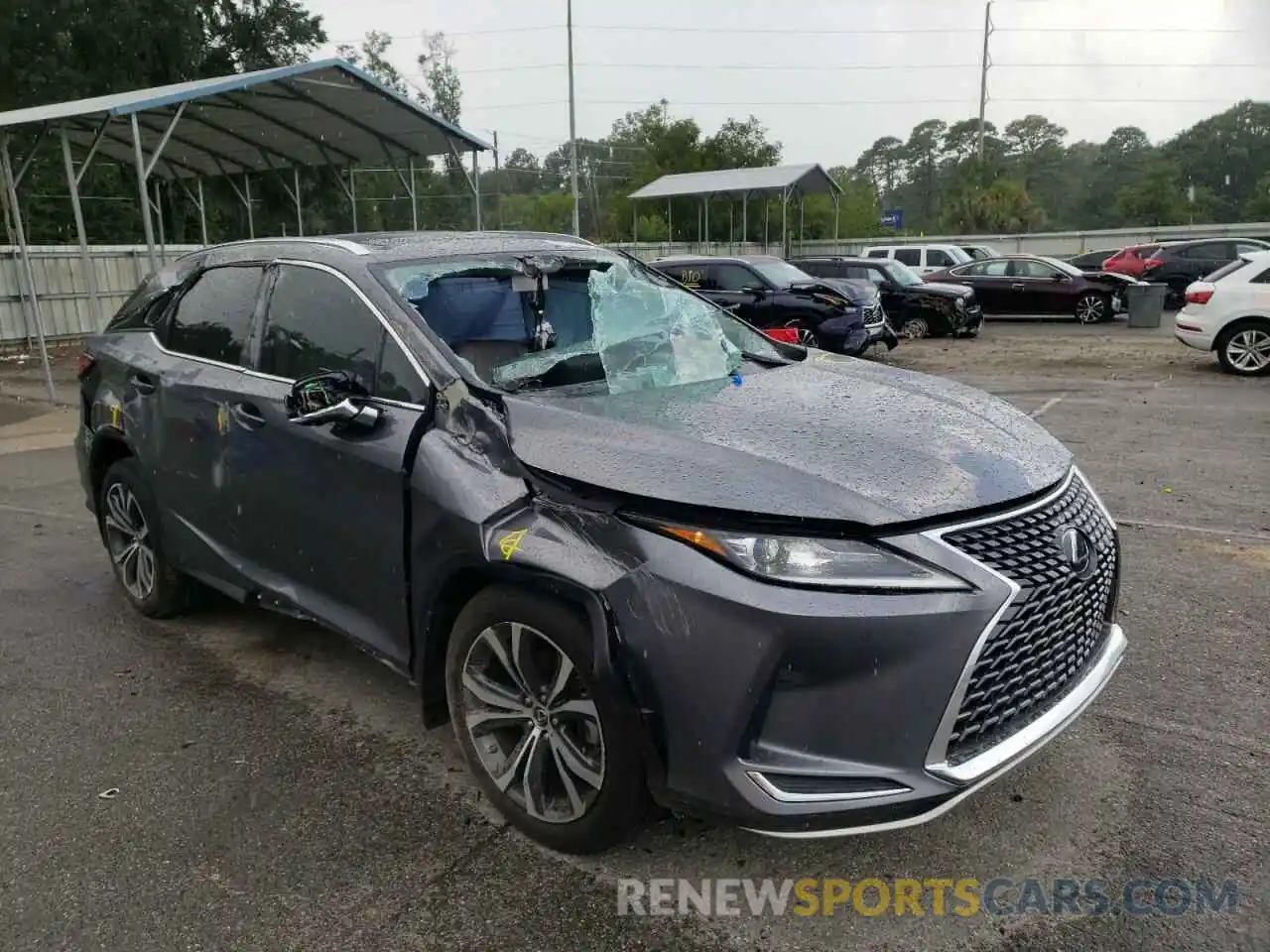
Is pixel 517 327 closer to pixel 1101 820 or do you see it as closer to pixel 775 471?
pixel 775 471

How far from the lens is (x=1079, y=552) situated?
2.52m

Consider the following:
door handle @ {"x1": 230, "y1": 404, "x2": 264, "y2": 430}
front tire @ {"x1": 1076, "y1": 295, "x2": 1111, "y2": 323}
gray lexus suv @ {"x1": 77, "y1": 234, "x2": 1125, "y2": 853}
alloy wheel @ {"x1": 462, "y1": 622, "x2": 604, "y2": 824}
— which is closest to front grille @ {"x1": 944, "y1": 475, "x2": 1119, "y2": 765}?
gray lexus suv @ {"x1": 77, "y1": 234, "x2": 1125, "y2": 853}

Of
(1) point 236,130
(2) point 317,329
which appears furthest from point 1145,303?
(2) point 317,329

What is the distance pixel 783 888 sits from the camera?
102 inches

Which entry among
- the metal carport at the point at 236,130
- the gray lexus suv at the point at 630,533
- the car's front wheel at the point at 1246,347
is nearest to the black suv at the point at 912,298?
the car's front wheel at the point at 1246,347

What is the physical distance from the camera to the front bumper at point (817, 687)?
2.17m

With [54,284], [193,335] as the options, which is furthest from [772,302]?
[54,284]

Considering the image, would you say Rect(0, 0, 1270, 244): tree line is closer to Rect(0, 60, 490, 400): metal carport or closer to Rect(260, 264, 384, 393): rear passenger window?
Rect(0, 60, 490, 400): metal carport

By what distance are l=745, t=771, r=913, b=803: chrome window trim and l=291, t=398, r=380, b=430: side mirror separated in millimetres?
1626

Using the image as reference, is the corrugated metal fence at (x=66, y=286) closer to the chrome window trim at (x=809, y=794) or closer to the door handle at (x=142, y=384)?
the door handle at (x=142, y=384)

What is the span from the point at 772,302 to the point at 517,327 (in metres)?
10.9

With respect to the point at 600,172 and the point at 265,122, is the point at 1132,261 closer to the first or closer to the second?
the point at 265,122

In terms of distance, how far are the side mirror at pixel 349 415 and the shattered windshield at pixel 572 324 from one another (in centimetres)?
34

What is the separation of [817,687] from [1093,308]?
20192mm
